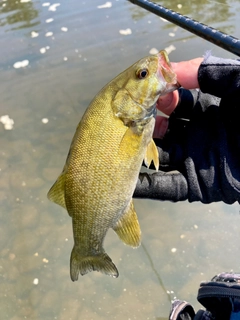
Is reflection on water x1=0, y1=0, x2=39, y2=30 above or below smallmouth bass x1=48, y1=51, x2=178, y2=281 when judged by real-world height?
below

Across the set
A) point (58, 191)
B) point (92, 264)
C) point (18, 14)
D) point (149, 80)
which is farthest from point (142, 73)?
point (18, 14)

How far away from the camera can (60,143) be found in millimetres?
3131

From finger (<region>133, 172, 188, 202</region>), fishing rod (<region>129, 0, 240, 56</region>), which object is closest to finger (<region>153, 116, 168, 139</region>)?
finger (<region>133, 172, 188, 202</region>)

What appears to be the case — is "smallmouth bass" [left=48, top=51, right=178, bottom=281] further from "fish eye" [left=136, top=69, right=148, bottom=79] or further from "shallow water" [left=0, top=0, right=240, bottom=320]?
"shallow water" [left=0, top=0, right=240, bottom=320]

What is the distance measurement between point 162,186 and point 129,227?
38 centimetres

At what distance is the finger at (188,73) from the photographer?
1.65m

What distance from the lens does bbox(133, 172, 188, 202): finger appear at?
1.76 meters

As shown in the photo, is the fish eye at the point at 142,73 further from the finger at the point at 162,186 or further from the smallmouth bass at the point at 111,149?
the finger at the point at 162,186

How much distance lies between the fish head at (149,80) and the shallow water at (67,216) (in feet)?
4.58

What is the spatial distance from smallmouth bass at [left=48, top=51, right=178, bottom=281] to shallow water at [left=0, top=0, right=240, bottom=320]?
3.44 feet

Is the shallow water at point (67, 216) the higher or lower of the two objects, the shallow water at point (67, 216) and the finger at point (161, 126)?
the lower

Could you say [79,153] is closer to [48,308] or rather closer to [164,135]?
[164,135]

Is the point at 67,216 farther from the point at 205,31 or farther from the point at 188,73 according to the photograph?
the point at 205,31

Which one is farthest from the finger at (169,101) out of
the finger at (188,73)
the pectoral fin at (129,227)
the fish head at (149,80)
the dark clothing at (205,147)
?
the pectoral fin at (129,227)
